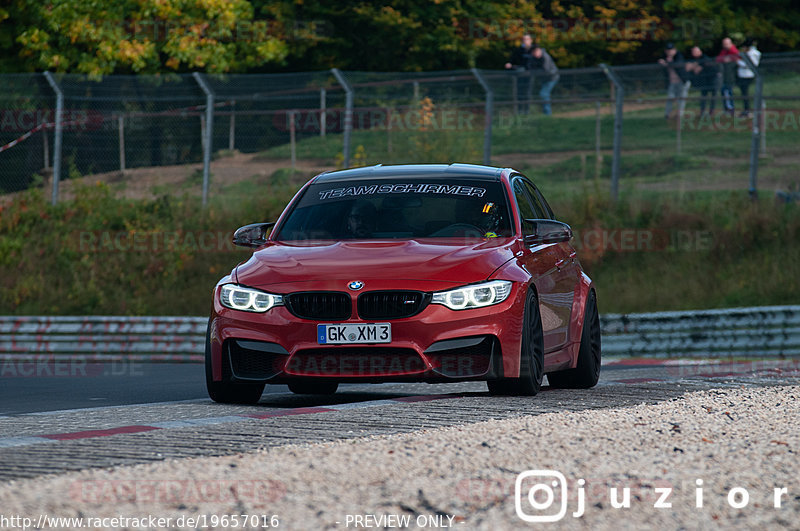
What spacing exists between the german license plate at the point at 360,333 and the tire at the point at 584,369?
2.28 meters

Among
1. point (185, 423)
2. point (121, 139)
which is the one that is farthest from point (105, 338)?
point (185, 423)

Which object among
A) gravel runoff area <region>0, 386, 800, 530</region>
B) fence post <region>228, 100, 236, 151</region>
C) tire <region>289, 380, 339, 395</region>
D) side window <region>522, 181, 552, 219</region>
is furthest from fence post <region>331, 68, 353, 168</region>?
gravel runoff area <region>0, 386, 800, 530</region>

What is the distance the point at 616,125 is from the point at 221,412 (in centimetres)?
1640

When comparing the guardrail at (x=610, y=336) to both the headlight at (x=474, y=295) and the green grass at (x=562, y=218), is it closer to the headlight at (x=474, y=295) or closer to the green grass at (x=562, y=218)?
the green grass at (x=562, y=218)

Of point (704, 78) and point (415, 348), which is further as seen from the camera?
point (704, 78)

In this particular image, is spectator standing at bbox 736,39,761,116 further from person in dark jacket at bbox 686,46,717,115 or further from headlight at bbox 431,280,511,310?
headlight at bbox 431,280,511,310

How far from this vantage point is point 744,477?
5594 mm

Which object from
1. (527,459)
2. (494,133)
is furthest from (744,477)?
(494,133)

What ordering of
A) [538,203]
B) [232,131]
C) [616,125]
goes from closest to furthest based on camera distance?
[538,203], [616,125], [232,131]

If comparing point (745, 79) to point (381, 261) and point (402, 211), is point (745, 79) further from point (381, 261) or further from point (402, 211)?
point (381, 261)

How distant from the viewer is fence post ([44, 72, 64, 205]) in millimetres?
24969

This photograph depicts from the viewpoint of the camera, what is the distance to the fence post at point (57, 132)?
2497 cm

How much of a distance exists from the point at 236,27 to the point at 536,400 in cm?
2751

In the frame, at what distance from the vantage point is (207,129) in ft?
83.7
